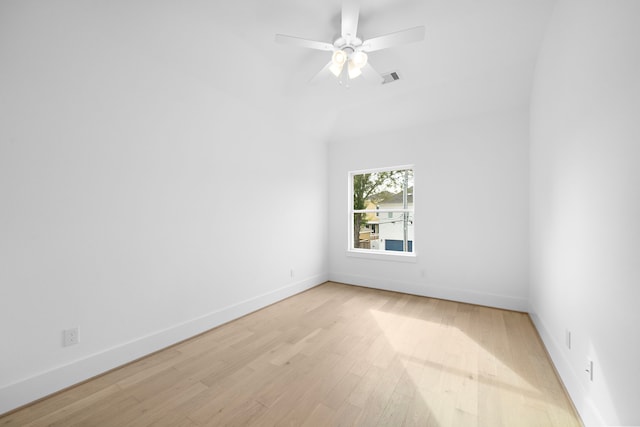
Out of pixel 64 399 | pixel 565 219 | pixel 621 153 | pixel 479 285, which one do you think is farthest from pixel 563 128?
pixel 64 399

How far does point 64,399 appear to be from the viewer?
5.80 feet

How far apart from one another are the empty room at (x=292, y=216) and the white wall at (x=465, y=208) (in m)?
0.03

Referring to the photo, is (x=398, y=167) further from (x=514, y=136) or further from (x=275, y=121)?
(x=275, y=121)

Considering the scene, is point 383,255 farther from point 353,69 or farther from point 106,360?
point 106,360

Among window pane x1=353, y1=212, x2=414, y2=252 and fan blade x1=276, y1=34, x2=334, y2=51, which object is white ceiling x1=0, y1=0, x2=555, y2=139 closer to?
fan blade x1=276, y1=34, x2=334, y2=51

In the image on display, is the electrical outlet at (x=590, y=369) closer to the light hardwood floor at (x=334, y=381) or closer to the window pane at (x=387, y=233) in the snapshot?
the light hardwood floor at (x=334, y=381)

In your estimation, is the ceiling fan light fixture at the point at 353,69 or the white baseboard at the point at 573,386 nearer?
the white baseboard at the point at 573,386

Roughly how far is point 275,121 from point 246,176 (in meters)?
0.97

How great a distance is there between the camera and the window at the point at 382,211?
426 cm

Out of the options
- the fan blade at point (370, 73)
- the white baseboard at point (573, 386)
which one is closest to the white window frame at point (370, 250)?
the fan blade at point (370, 73)

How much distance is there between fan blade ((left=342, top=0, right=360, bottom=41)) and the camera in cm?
192

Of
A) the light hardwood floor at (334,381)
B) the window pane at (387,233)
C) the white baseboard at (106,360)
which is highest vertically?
the window pane at (387,233)

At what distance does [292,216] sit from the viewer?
4.06 meters

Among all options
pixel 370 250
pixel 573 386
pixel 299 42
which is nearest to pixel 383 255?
pixel 370 250
